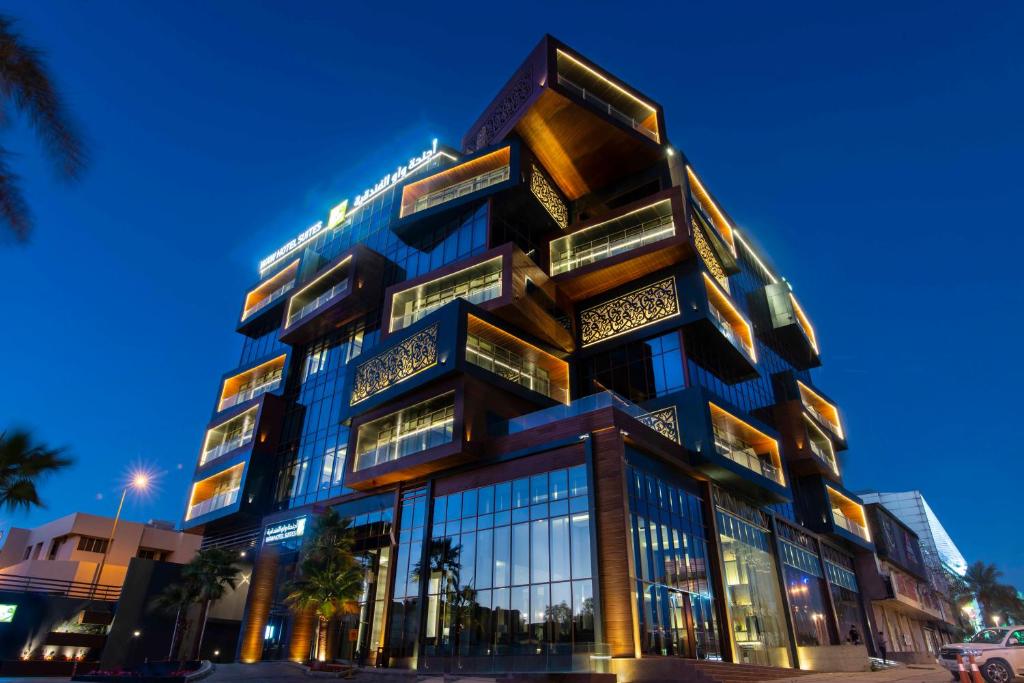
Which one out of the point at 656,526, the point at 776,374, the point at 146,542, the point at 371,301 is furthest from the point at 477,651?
the point at 146,542

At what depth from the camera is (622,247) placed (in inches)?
1735

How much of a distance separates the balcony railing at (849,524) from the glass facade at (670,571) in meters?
25.9

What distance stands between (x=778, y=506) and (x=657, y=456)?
19.7 metres

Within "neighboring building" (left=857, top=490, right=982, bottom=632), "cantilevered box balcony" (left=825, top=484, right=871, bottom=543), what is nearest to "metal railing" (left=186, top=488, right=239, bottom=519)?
"cantilevered box balcony" (left=825, top=484, right=871, bottom=543)

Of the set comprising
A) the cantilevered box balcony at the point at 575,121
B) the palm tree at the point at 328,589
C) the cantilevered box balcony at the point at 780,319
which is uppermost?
the cantilevered box balcony at the point at 575,121

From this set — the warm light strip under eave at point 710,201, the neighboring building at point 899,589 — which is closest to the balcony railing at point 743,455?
the warm light strip under eave at point 710,201

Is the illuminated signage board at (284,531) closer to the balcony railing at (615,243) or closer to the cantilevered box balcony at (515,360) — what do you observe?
the cantilevered box balcony at (515,360)

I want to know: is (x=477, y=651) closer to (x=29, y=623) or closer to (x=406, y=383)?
(x=406, y=383)

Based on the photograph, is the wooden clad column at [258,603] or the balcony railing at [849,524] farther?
the balcony railing at [849,524]

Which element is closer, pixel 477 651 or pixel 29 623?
pixel 477 651

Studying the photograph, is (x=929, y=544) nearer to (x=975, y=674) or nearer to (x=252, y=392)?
(x=975, y=674)

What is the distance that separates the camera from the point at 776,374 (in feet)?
189

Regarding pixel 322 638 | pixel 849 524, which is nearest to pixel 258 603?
pixel 322 638

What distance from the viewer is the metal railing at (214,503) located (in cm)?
5109
